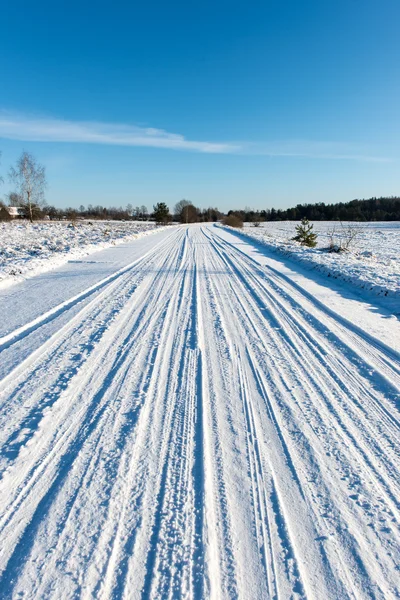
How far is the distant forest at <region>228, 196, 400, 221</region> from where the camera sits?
94.1 metres

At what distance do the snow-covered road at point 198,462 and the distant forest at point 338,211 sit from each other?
96.1m

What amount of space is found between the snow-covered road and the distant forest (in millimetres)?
96143

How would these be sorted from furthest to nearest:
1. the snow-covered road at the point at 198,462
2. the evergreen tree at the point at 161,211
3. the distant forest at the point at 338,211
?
the distant forest at the point at 338,211 → the evergreen tree at the point at 161,211 → the snow-covered road at the point at 198,462

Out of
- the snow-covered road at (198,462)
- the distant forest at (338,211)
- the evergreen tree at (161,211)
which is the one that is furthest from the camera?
the distant forest at (338,211)

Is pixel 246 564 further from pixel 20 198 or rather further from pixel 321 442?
A: pixel 20 198

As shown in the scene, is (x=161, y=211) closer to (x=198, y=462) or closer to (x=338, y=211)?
(x=338, y=211)

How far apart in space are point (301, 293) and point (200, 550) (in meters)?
6.21

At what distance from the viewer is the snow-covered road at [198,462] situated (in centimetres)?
163

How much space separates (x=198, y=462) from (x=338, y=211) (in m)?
110

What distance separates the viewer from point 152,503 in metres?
1.99

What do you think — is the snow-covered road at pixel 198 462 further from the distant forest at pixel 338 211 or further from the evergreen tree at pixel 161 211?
the distant forest at pixel 338 211

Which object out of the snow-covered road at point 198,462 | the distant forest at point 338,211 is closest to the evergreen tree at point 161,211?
the distant forest at point 338,211

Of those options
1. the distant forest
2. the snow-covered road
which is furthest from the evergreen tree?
the snow-covered road

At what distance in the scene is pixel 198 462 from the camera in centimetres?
233
